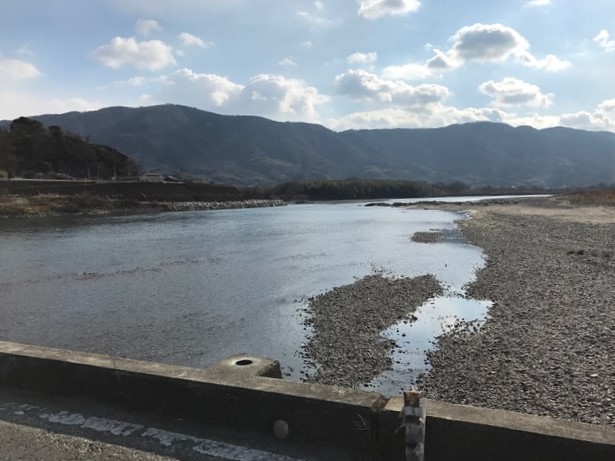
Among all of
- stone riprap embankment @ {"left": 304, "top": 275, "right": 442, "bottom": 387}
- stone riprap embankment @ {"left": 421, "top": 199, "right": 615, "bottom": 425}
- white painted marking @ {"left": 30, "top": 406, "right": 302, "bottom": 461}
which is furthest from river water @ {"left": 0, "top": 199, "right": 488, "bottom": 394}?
white painted marking @ {"left": 30, "top": 406, "right": 302, "bottom": 461}

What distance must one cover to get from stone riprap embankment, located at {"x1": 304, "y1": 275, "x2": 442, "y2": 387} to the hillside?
100538mm

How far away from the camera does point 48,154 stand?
11788 centimetres

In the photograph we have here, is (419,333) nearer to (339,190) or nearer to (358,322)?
(358,322)

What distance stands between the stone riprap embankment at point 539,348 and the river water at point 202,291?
36.5 inches

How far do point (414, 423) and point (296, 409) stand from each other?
1445 millimetres

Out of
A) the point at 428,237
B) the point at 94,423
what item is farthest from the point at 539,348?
the point at 428,237

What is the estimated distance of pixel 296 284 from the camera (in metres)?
21.5

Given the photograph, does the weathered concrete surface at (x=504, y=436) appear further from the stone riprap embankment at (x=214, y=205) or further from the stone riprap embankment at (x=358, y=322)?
the stone riprap embankment at (x=214, y=205)

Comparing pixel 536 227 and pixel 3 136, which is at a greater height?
pixel 3 136

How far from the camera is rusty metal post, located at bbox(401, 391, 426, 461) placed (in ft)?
11.7

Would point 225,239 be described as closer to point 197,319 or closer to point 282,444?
point 197,319

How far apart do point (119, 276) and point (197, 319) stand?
10.1 meters

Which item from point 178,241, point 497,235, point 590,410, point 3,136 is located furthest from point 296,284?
point 3,136

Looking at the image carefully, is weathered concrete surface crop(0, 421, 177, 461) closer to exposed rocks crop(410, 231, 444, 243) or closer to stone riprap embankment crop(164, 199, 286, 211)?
exposed rocks crop(410, 231, 444, 243)
